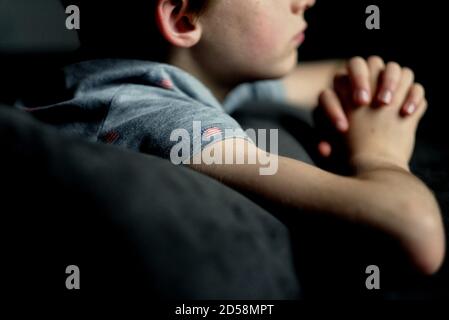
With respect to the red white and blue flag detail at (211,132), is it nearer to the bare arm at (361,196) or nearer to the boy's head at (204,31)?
the bare arm at (361,196)

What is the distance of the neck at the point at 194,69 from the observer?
0.85m

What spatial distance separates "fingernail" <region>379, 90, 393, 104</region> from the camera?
791mm

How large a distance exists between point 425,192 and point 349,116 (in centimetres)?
29

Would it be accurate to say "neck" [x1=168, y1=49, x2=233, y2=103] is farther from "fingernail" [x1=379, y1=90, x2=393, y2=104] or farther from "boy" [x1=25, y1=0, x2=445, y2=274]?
"fingernail" [x1=379, y1=90, x2=393, y2=104]

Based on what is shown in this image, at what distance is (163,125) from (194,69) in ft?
0.87

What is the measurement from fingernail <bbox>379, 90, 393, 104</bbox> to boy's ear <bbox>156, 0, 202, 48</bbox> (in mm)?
303

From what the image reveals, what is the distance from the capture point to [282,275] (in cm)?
47

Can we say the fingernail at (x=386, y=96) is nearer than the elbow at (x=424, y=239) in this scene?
No

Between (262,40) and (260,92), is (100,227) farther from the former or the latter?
(260,92)

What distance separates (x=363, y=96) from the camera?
81 centimetres

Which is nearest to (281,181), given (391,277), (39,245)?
(391,277)

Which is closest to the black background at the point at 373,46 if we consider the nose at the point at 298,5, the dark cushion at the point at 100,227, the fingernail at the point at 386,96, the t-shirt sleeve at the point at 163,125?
the fingernail at the point at 386,96

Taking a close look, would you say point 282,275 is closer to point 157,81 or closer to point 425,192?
point 425,192

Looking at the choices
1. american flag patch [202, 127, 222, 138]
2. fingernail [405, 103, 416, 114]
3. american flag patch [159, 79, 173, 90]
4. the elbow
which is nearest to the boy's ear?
american flag patch [159, 79, 173, 90]
